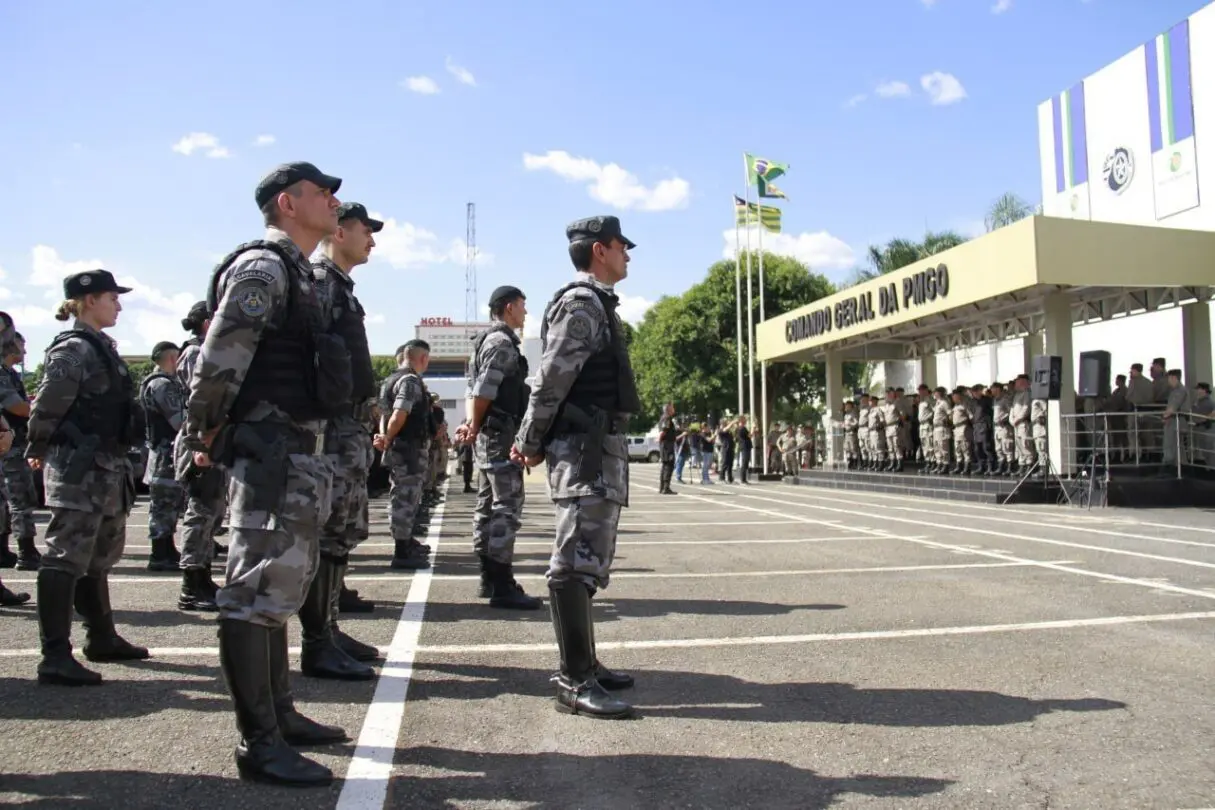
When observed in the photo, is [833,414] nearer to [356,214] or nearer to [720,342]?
[720,342]

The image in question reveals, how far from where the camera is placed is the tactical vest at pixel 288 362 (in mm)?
3180

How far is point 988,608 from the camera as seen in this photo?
5910 mm

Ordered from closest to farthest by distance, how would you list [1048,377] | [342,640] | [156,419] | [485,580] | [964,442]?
1. [342,640]
2. [485,580]
3. [156,419]
4. [1048,377]
5. [964,442]

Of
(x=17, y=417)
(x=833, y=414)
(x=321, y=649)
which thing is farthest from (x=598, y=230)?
(x=833, y=414)

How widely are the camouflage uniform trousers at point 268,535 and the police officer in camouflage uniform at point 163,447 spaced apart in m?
4.05

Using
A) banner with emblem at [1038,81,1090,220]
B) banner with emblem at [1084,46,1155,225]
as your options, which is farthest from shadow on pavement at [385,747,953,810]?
banner with emblem at [1038,81,1090,220]

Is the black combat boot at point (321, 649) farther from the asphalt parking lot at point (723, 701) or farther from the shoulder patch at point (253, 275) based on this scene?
the shoulder patch at point (253, 275)

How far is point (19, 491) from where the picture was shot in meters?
8.48

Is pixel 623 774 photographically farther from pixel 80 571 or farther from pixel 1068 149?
pixel 1068 149

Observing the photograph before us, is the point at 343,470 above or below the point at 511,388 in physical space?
below

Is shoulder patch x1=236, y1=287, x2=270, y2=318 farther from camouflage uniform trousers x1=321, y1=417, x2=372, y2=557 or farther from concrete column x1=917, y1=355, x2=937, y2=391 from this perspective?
concrete column x1=917, y1=355, x2=937, y2=391

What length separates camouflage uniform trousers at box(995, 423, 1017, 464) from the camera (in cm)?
1698

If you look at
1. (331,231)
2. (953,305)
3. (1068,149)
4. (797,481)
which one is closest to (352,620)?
(331,231)

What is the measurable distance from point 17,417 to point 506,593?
4.99 metres
